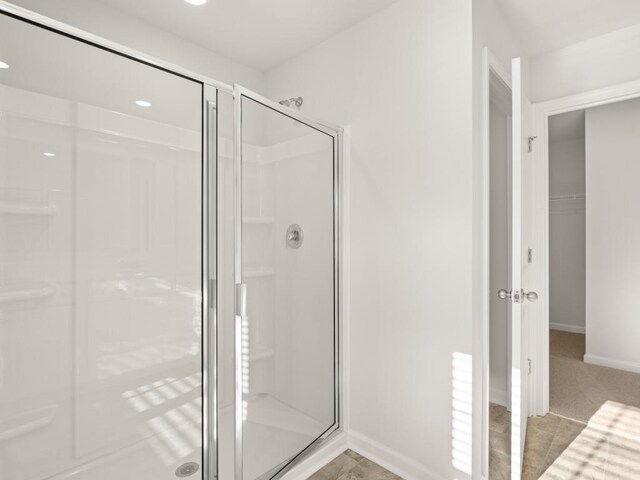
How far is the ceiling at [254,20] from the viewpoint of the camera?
6.34ft

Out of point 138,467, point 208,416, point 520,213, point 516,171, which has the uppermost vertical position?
point 516,171

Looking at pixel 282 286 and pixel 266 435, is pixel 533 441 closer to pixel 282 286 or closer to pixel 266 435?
pixel 266 435

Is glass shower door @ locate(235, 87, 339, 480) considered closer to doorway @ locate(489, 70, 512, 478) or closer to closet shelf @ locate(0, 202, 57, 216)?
closet shelf @ locate(0, 202, 57, 216)

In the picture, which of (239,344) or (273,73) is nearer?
(239,344)

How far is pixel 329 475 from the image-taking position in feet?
6.11

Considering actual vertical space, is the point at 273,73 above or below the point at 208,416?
above

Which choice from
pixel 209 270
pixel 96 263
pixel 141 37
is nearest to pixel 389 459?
pixel 209 270

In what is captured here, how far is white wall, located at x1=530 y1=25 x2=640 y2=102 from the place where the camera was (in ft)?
6.92

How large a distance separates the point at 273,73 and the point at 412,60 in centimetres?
123

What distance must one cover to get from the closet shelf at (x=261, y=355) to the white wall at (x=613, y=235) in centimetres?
343

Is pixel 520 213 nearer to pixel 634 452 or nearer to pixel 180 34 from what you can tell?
pixel 634 452

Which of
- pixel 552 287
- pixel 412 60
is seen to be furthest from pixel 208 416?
pixel 552 287

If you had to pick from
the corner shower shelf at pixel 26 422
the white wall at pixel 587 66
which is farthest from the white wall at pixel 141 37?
the white wall at pixel 587 66

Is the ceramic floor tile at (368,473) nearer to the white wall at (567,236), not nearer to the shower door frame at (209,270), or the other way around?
the shower door frame at (209,270)
